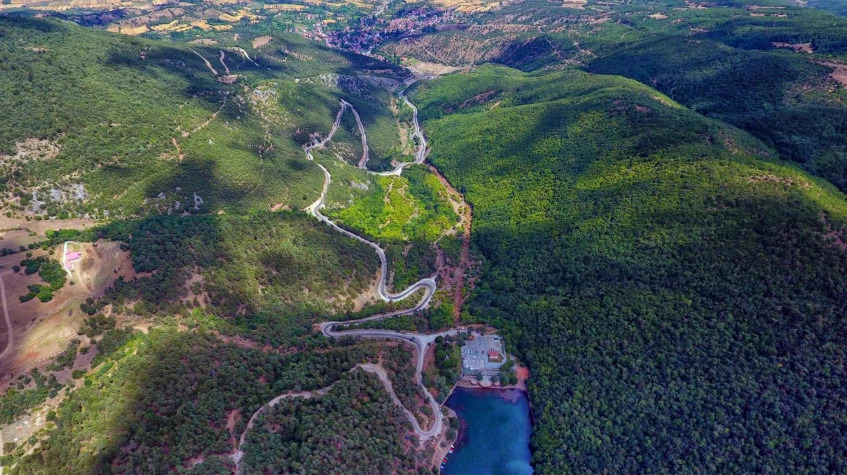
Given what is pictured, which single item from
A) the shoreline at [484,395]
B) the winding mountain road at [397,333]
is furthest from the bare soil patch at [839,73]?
the shoreline at [484,395]

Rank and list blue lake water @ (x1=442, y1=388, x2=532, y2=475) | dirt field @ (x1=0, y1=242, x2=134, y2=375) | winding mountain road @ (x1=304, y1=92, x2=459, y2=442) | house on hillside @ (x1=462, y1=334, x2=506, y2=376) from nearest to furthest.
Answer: dirt field @ (x1=0, y1=242, x2=134, y2=375) < blue lake water @ (x1=442, y1=388, x2=532, y2=475) < winding mountain road @ (x1=304, y1=92, x2=459, y2=442) < house on hillside @ (x1=462, y1=334, x2=506, y2=376)

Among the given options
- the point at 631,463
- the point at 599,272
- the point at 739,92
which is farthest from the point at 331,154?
the point at 739,92

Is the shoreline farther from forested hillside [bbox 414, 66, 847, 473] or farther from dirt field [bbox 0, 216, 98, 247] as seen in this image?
dirt field [bbox 0, 216, 98, 247]

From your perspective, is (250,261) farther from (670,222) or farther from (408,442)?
(670,222)

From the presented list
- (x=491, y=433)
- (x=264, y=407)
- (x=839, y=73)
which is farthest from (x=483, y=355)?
(x=839, y=73)

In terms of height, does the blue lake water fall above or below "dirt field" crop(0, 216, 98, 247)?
below

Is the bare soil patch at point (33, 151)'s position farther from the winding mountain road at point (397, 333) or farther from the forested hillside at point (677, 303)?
the forested hillside at point (677, 303)

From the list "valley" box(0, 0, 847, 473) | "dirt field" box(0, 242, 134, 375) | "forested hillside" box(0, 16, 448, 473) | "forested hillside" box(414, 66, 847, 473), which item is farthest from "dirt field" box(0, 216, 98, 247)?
"forested hillside" box(414, 66, 847, 473)
